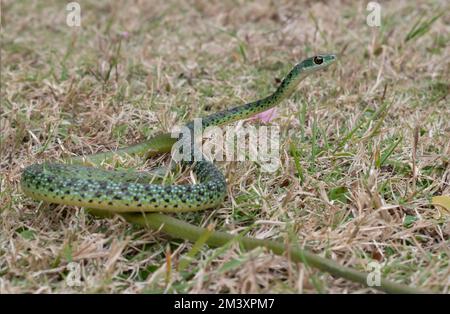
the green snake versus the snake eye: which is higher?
the snake eye

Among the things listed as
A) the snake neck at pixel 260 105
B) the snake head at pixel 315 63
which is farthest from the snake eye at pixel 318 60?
the snake neck at pixel 260 105

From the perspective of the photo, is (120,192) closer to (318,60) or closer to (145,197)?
(145,197)

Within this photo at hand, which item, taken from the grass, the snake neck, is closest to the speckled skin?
the grass

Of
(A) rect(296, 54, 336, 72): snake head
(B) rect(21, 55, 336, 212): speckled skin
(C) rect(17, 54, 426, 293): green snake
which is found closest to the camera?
(C) rect(17, 54, 426, 293): green snake

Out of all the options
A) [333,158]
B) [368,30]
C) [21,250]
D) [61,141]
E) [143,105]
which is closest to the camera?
[21,250]

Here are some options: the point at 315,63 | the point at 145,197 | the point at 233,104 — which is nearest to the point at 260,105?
the point at 233,104

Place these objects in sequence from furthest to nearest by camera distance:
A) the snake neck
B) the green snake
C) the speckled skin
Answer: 1. the snake neck
2. the speckled skin
3. the green snake

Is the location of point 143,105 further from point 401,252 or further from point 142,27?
point 401,252

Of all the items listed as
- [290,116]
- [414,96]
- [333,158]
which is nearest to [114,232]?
[333,158]

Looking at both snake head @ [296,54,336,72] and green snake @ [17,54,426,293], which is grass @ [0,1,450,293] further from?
snake head @ [296,54,336,72]
